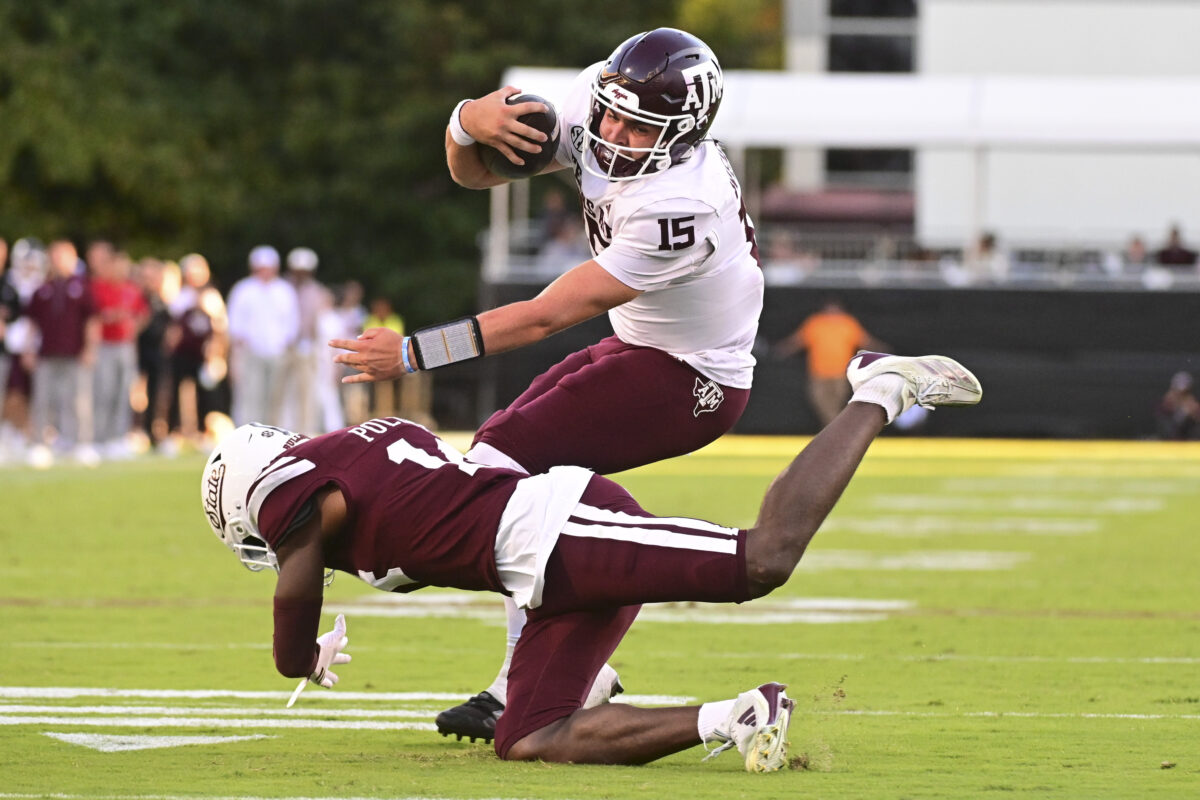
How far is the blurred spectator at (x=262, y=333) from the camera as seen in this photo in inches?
737

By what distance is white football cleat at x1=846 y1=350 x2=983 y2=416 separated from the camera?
5.18 m

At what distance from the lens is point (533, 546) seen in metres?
4.86

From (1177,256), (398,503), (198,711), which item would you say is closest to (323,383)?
(1177,256)

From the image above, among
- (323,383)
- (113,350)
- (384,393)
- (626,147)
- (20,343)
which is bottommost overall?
(384,393)

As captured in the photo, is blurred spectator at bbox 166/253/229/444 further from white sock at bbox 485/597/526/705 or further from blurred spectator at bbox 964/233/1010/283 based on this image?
white sock at bbox 485/597/526/705

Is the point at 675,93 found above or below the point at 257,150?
above

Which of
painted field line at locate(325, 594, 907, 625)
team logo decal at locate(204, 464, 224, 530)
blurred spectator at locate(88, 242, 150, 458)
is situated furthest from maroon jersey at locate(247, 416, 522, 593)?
blurred spectator at locate(88, 242, 150, 458)

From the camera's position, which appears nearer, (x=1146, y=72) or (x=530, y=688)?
(x=530, y=688)

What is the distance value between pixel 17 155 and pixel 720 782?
2872cm

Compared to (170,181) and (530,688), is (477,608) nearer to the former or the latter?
(530,688)

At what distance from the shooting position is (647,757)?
4887 mm

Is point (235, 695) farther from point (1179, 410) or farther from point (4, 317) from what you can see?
point (1179, 410)

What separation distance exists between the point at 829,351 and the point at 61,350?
9.30 meters

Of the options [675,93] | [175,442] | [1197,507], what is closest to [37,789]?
[675,93]
